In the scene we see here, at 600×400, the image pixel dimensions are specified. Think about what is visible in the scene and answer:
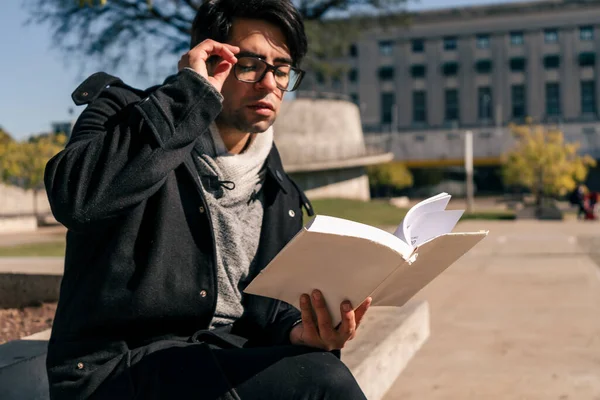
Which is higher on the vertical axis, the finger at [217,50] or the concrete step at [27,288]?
the finger at [217,50]

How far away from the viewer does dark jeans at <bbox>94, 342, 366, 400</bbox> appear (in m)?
1.70

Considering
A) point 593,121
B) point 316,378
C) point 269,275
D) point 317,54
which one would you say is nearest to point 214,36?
point 269,275

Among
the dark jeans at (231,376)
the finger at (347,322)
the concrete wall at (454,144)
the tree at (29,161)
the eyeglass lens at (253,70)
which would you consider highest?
the eyeglass lens at (253,70)

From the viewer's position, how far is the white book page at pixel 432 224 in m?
1.85

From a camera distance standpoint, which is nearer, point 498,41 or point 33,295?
point 33,295

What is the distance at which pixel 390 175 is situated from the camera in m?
47.8

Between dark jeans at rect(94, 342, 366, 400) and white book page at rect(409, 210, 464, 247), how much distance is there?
0.40 m

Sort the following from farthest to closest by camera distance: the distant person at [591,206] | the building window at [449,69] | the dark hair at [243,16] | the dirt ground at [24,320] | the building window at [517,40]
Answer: the building window at [449,69], the building window at [517,40], the distant person at [591,206], the dirt ground at [24,320], the dark hair at [243,16]

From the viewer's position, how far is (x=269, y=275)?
1.75m

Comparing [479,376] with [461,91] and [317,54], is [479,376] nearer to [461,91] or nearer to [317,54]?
[317,54]

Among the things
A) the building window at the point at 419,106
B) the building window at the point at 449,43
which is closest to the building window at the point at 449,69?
the building window at the point at 449,43

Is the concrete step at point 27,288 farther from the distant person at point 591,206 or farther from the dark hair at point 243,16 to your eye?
the distant person at point 591,206

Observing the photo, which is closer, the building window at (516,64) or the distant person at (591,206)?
the distant person at (591,206)

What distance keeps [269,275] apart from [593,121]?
2437 inches
